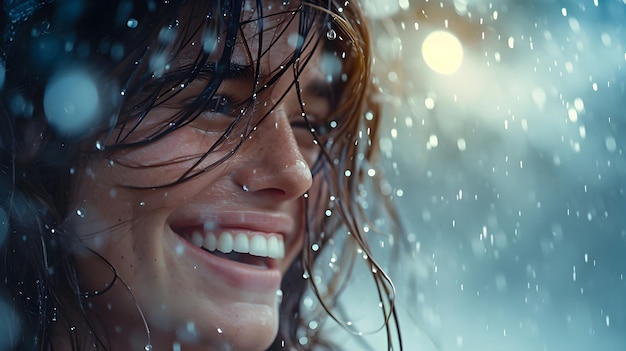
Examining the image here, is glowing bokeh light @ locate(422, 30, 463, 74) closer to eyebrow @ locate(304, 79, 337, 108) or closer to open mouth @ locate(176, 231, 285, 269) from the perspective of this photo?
eyebrow @ locate(304, 79, 337, 108)

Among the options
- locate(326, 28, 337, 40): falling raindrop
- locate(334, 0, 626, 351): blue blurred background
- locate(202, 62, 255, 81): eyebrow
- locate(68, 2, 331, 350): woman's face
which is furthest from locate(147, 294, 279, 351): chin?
locate(334, 0, 626, 351): blue blurred background

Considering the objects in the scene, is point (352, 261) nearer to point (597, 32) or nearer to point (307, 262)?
point (307, 262)

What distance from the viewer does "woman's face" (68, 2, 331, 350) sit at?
0.82m

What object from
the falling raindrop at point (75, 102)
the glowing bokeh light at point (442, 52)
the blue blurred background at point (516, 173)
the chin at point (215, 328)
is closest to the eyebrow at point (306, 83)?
the falling raindrop at point (75, 102)

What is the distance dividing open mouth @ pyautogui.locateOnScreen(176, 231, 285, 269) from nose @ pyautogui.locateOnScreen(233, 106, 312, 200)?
0.22 feet

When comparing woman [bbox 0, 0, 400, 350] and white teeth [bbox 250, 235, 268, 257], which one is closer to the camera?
woman [bbox 0, 0, 400, 350]

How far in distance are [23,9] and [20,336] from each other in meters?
0.38

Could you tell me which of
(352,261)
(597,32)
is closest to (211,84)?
(352,261)

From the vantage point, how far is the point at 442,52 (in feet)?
6.20

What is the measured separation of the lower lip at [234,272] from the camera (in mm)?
879

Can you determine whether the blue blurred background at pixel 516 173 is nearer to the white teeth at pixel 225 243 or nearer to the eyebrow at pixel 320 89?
the eyebrow at pixel 320 89

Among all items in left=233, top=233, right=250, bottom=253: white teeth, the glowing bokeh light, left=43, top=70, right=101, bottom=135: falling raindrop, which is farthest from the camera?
the glowing bokeh light

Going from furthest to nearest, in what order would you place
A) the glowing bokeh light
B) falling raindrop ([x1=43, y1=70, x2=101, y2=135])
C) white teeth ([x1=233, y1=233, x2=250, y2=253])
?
1. the glowing bokeh light
2. white teeth ([x1=233, y1=233, x2=250, y2=253])
3. falling raindrop ([x1=43, y1=70, x2=101, y2=135])

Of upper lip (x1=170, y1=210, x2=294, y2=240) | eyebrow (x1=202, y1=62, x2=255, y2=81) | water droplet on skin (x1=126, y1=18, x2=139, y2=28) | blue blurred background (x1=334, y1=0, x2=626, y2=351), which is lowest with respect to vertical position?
blue blurred background (x1=334, y1=0, x2=626, y2=351)
